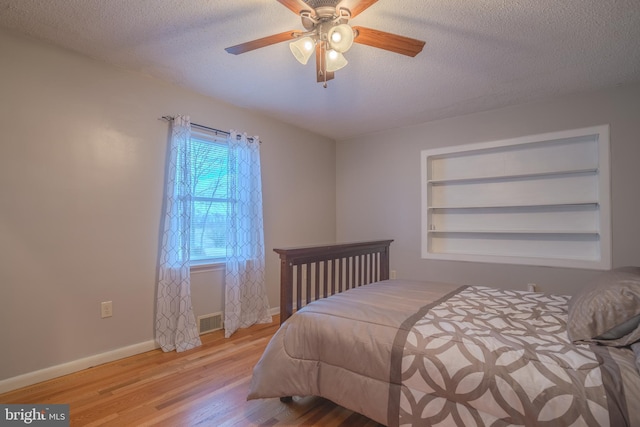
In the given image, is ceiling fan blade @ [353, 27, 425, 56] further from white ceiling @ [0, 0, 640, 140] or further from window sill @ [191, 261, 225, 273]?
window sill @ [191, 261, 225, 273]

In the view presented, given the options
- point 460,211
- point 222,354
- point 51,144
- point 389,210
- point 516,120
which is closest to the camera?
point 51,144

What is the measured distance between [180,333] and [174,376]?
20.4 inches

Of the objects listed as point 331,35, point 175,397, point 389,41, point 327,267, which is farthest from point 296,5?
point 175,397

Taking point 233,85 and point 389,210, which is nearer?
point 233,85

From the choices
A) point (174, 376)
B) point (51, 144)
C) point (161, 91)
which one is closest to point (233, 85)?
point (161, 91)

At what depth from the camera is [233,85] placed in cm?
264

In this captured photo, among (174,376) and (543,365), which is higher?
(543,365)

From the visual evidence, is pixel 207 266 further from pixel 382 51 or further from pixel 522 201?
pixel 522 201

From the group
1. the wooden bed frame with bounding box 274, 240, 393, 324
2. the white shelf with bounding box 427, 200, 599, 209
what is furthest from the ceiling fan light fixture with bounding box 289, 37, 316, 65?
the white shelf with bounding box 427, 200, 599, 209

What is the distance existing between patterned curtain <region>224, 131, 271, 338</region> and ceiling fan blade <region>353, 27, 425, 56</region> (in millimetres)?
1821

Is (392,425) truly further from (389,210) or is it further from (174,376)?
(389,210)

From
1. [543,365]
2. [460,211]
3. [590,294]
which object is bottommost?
[543,365]

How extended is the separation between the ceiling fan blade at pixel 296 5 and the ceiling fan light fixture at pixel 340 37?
0.13 metres

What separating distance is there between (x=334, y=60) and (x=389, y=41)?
0.30m
